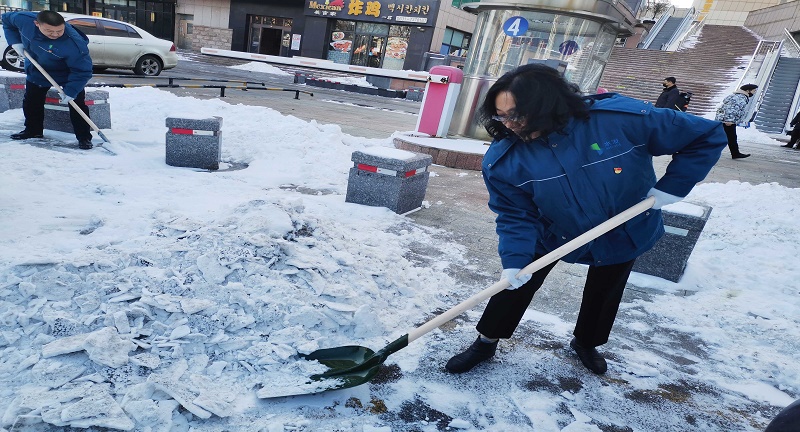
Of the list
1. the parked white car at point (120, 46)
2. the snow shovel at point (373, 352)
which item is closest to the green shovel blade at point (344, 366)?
the snow shovel at point (373, 352)

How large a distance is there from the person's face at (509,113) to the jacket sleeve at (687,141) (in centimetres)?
55

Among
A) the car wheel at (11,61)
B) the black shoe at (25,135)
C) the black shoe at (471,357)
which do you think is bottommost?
the car wheel at (11,61)

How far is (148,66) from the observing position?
14266mm

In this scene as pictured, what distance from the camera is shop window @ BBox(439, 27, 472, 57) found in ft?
90.2

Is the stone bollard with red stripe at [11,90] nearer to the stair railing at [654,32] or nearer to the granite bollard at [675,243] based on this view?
the granite bollard at [675,243]

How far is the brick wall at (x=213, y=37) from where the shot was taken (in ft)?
99.1

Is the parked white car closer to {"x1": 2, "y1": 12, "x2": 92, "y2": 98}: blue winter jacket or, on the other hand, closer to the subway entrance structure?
{"x1": 2, "y1": 12, "x2": 92, "y2": 98}: blue winter jacket

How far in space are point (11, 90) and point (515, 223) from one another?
26.8 ft

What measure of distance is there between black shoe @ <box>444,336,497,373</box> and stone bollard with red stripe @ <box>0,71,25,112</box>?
787cm

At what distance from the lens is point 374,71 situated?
24703mm

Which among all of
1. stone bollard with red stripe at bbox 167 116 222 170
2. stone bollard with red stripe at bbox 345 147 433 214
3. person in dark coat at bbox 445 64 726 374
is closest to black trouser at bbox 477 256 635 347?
person in dark coat at bbox 445 64 726 374

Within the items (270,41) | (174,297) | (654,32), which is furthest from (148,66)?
(654,32)

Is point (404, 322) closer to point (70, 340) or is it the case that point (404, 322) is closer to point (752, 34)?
point (70, 340)

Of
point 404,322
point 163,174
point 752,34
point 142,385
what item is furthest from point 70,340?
point 752,34
